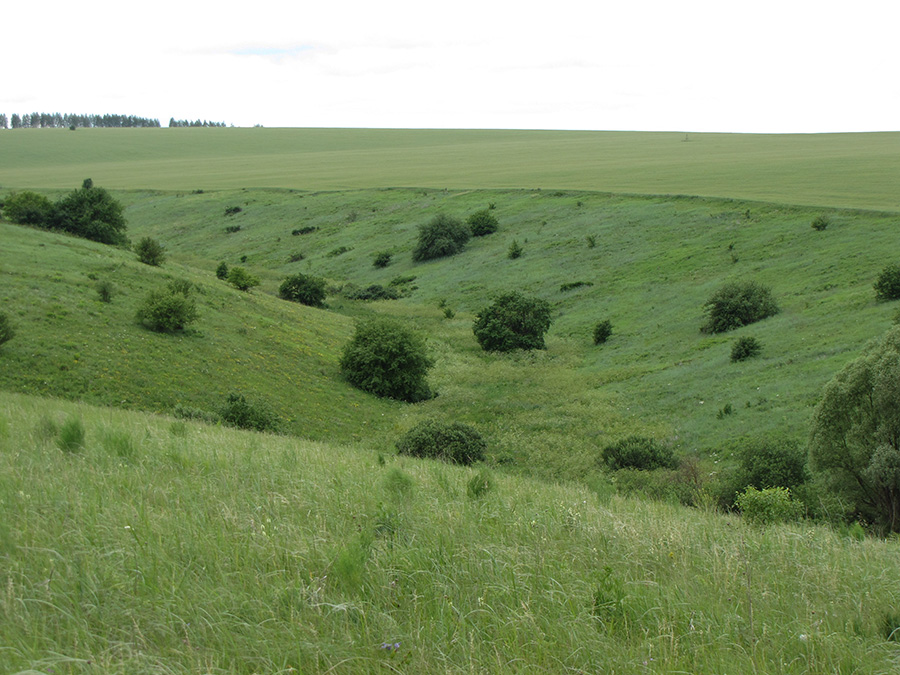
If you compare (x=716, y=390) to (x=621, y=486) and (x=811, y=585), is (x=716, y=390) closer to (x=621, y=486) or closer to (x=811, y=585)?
(x=621, y=486)

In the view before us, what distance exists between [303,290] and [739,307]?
35.4 metres

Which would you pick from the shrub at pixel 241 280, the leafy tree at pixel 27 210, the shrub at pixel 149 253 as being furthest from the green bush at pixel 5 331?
the leafy tree at pixel 27 210

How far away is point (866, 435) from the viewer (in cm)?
1358

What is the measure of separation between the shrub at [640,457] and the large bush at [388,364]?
16.0 meters

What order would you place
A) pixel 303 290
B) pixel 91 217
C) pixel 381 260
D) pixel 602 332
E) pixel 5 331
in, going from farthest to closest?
pixel 381 260 → pixel 303 290 → pixel 91 217 → pixel 602 332 → pixel 5 331

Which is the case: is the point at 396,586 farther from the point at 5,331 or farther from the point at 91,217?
the point at 91,217

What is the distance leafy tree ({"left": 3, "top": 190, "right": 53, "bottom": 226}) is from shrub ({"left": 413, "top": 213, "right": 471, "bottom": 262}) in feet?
122

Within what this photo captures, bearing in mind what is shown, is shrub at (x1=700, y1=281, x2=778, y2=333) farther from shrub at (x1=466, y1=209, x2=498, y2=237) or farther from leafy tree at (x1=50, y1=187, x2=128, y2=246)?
leafy tree at (x1=50, y1=187, x2=128, y2=246)

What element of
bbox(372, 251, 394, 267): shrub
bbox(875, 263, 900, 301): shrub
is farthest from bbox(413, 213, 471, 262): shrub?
bbox(875, 263, 900, 301): shrub

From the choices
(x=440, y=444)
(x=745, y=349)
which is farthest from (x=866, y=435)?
(x=745, y=349)

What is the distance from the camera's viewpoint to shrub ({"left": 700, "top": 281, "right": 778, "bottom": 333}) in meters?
40.8

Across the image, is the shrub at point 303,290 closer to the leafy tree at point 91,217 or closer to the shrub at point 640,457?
the leafy tree at point 91,217

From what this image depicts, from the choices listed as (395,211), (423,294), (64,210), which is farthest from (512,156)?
(64,210)

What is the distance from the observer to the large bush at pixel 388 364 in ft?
122
